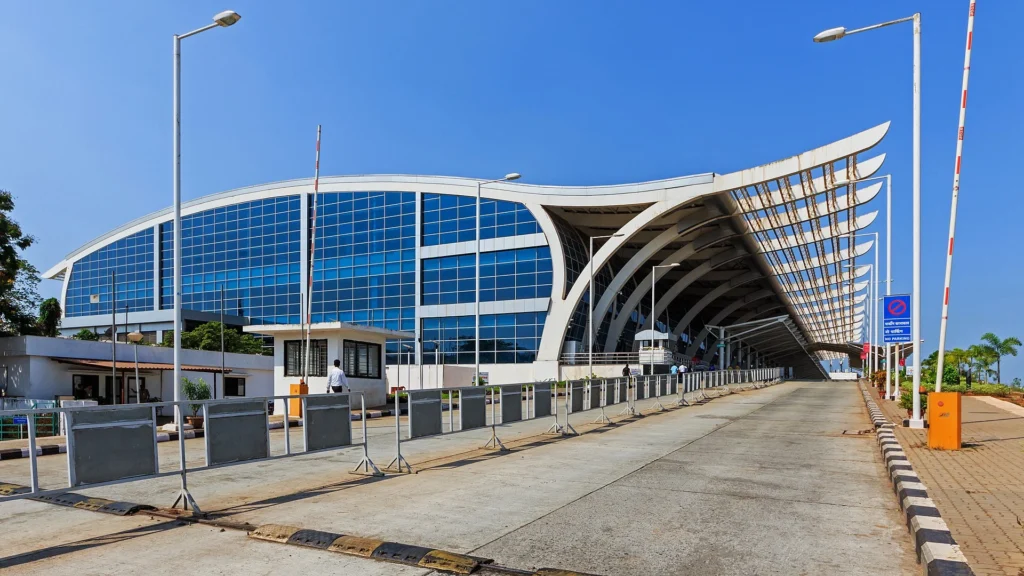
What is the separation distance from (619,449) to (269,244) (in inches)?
2187

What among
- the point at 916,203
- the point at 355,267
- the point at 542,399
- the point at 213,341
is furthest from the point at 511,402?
the point at 355,267

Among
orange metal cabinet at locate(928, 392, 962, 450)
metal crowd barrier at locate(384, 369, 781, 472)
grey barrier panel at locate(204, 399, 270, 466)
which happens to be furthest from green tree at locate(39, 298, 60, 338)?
orange metal cabinet at locate(928, 392, 962, 450)

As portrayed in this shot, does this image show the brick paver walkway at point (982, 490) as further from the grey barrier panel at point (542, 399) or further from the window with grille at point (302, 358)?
the window with grille at point (302, 358)

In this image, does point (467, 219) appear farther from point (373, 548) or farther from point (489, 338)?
point (373, 548)

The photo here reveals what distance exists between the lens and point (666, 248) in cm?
5988

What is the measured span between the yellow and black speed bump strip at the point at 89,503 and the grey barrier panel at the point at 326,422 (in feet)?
7.83

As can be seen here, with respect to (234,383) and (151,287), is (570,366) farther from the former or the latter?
(151,287)

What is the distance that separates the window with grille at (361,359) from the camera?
24.8 meters

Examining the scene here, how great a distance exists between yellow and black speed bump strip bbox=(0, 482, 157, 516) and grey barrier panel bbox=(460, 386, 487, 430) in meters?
5.92

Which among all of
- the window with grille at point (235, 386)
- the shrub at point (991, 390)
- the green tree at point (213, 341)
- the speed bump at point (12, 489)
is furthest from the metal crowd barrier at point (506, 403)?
the green tree at point (213, 341)

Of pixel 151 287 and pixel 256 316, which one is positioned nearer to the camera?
pixel 256 316

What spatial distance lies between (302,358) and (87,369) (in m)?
14.6

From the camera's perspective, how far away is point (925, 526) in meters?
6.57

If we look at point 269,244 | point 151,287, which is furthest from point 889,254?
point 151,287
